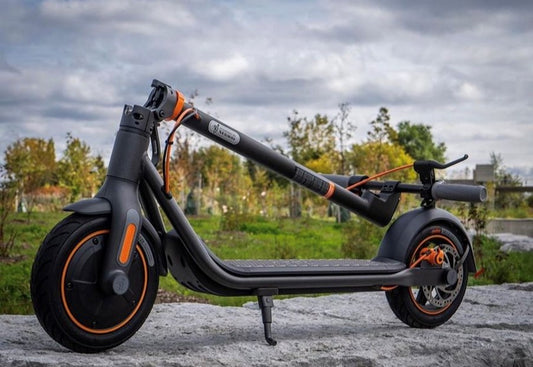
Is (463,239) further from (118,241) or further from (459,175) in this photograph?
(459,175)

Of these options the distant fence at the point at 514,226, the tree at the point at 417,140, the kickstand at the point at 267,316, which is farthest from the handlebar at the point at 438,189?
the tree at the point at 417,140

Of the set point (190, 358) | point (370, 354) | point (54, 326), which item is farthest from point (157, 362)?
point (370, 354)

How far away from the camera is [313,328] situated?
4812mm

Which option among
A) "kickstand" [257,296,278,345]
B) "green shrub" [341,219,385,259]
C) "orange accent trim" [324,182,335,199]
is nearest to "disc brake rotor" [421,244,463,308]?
"orange accent trim" [324,182,335,199]

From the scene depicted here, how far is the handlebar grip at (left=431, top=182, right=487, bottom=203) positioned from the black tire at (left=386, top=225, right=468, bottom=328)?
0.24 meters

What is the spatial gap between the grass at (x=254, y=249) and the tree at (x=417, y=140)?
2648 centimetres

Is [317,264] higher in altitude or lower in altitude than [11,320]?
higher

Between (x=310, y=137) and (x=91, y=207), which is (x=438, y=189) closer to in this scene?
(x=91, y=207)

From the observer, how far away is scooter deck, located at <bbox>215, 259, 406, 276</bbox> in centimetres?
413

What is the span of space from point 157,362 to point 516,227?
1503 cm

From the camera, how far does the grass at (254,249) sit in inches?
288

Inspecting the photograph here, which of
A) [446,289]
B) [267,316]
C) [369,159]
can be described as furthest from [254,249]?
[369,159]

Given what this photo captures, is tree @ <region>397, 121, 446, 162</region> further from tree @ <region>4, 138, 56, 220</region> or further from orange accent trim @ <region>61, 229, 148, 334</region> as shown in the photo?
orange accent trim @ <region>61, 229, 148, 334</region>

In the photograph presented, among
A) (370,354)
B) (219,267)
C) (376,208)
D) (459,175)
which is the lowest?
(370,354)
